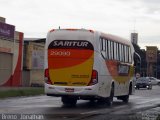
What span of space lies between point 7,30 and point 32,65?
7.82 metres

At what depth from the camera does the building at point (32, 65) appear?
5806 centimetres

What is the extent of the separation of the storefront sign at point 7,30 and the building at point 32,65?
5197 mm

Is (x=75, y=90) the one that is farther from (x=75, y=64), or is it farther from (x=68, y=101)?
(x=68, y=101)

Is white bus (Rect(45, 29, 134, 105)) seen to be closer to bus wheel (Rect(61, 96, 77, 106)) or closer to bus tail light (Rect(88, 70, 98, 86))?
bus tail light (Rect(88, 70, 98, 86))

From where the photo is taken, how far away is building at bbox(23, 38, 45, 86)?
58062mm

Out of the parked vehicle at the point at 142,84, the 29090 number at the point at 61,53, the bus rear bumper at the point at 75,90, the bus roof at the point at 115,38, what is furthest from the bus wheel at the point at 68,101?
the parked vehicle at the point at 142,84

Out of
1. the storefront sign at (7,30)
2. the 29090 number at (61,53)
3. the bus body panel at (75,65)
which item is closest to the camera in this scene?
the bus body panel at (75,65)

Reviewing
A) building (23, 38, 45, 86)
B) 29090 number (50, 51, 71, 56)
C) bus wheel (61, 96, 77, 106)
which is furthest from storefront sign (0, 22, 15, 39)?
29090 number (50, 51, 71, 56)

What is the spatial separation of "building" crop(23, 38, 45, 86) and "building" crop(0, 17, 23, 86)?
2.53m

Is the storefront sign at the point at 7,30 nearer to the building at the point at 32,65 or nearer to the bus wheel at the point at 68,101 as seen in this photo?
the building at the point at 32,65

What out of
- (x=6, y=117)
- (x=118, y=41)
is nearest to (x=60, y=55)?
(x=118, y=41)

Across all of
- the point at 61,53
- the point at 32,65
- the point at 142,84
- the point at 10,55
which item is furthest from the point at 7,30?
the point at 61,53

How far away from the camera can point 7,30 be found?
171 feet

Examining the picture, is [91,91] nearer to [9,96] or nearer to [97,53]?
[97,53]
